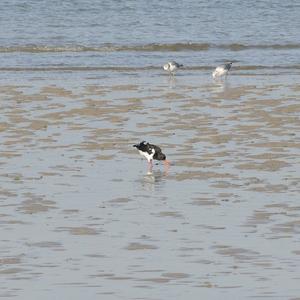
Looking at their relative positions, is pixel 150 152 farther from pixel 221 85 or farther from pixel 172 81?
pixel 172 81

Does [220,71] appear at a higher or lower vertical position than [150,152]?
higher

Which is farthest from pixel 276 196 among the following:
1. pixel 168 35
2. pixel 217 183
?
pixel 168 35

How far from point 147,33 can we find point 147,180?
27.3 metres

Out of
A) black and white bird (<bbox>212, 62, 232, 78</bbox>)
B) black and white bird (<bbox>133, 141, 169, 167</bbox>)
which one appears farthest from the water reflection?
black and white bird (<bbox>212, 62, 232, 78</bbox>)

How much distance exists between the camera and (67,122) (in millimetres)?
Result: 20328

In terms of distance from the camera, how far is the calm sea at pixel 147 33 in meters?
34.1

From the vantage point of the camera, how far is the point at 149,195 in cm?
1443

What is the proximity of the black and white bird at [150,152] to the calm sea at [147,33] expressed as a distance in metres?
14.9

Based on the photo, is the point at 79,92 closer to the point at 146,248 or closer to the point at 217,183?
the point at 217,183

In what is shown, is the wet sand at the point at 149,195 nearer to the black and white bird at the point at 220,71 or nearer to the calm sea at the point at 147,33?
the black and white bird at the point at 220,71

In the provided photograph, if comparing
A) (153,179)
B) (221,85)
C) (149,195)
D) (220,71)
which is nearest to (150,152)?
(153,179)

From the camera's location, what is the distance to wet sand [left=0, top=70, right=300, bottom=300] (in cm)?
1053

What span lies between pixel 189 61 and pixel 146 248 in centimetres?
2271

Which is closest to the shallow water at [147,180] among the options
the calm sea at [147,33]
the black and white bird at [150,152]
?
the black and white bird at [150,152]
